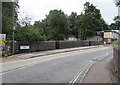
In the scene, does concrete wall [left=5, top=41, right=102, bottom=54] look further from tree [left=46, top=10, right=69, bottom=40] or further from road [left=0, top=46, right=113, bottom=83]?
tree [left=46, top=10, right=69, bottom=40]

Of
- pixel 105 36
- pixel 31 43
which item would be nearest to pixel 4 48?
pixel 31 43

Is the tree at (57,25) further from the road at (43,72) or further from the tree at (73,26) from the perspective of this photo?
the road at (43,72)

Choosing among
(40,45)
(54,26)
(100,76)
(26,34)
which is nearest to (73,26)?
(54,26)

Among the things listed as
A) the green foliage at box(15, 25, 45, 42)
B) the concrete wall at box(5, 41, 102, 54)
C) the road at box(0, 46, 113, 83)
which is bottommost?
the road at box(0, 46, 113, 83)

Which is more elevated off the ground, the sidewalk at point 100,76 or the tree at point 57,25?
the tree at point 57,25

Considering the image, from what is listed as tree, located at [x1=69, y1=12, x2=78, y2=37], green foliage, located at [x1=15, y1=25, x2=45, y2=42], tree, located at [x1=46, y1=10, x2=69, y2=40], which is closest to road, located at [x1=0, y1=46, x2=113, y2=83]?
green foliage, located at [x1=15, y1=25, x2=45, y2=42]

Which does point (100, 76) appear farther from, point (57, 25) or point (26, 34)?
point (57, 25)

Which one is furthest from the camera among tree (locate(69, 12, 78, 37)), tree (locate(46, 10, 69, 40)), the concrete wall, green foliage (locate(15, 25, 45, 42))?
tree (locate(69, 12, 78, 37))

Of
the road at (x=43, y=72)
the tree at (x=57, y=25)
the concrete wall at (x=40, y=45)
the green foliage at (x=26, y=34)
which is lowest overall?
the road at (x=43, y=72)

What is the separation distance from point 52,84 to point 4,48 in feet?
55.4

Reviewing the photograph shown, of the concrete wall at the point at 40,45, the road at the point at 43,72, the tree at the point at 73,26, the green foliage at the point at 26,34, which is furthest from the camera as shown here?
the tree at the point at 73,26

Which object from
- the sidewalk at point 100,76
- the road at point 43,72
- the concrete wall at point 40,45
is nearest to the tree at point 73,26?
the concrete wall at point 40,45

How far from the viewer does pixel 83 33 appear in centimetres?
8094

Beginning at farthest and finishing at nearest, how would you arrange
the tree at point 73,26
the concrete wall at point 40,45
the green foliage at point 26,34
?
1. the tree at point 73,26
2. the green foliage at point 26,34
3. the concrete wall at point 40,45
